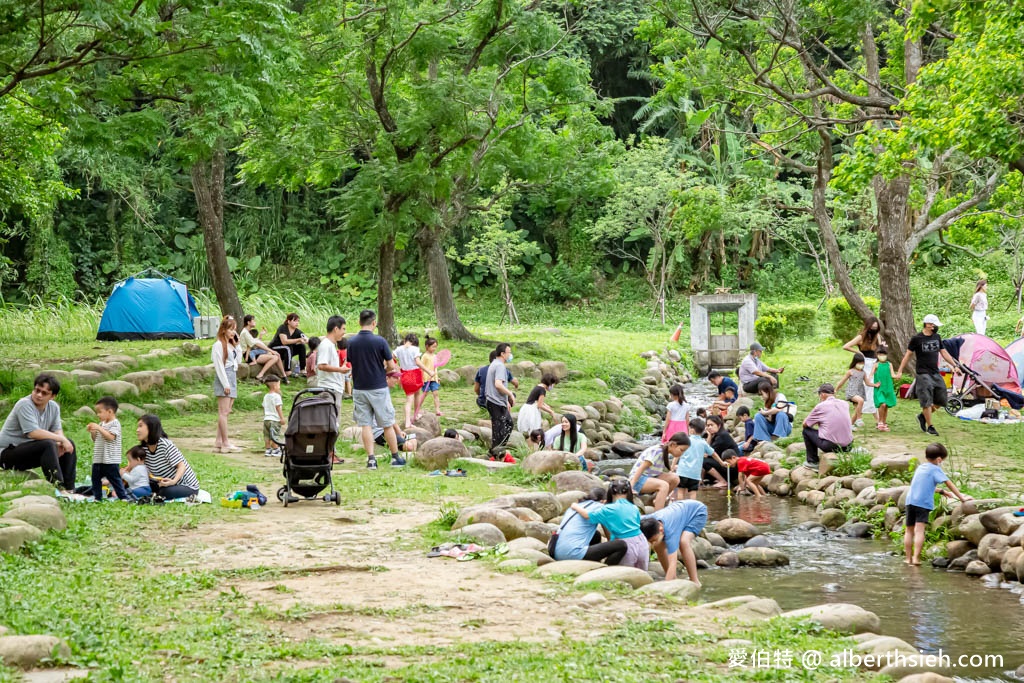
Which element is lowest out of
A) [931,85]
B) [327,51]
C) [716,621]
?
[716,621]

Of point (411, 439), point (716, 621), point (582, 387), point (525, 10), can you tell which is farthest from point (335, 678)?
point (525, 10)

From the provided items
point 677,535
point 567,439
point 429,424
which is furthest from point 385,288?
point 677,535

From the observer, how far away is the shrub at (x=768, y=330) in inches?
1062

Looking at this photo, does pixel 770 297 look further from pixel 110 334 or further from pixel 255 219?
pixel 110 334

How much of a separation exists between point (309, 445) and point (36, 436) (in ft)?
7.63

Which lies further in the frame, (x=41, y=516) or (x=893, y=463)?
(x=893, y=463)

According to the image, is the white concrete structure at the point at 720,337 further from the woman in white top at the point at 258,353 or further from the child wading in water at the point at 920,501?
the child wading in water at the point at 920,501

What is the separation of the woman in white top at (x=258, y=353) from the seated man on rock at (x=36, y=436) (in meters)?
6.87

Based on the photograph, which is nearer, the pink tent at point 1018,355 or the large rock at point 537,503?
the large rock at point 537,503

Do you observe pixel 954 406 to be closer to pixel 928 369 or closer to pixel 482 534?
pixel 928 369

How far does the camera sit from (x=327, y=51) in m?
18.2

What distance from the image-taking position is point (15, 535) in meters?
6.83

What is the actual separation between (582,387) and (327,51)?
24.8 ft

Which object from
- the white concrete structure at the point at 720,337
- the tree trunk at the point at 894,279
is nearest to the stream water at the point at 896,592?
the tree trunk at the point at 894,279
